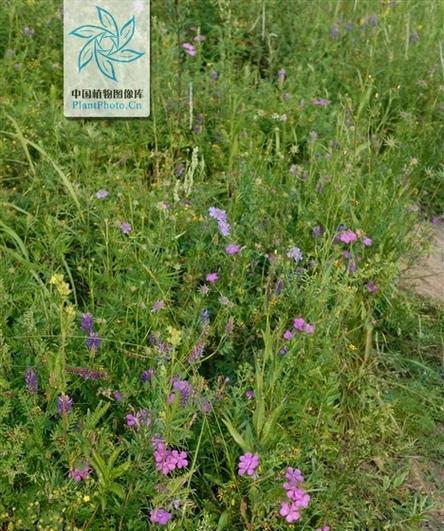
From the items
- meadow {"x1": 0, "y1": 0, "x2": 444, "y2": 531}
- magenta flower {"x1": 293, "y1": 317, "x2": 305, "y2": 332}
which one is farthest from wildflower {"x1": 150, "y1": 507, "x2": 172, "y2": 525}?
magenta flower {"x1": 293, "y1": 317, "x2": 305, "y2": 332}

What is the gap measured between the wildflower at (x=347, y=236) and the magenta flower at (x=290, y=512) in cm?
123

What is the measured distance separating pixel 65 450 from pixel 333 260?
1181 mm

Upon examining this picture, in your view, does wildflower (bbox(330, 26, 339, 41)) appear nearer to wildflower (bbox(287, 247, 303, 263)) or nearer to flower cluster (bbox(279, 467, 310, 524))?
wildflower (bbox(287, 247, 303, 263))

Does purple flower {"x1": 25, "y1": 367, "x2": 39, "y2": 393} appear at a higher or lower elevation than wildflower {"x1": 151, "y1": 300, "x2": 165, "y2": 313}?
higher

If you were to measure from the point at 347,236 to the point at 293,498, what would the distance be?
1.25m

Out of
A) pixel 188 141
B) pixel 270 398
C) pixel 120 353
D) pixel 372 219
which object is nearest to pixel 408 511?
pixel 270 398

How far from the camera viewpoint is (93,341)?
2205 millimetres

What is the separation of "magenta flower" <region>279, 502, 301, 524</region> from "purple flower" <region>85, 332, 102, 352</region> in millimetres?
693

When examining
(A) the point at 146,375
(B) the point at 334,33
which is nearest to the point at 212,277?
(A) the point at 146,375

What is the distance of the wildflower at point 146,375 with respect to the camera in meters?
2.17

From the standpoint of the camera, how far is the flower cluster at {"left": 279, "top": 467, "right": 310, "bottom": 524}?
2.02 m

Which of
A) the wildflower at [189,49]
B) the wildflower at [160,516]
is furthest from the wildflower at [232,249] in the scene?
the wildflower at [189,49]

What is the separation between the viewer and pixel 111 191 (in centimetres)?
314

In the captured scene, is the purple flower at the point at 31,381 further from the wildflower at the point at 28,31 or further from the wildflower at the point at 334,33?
the wildflower at the point at 334,33
